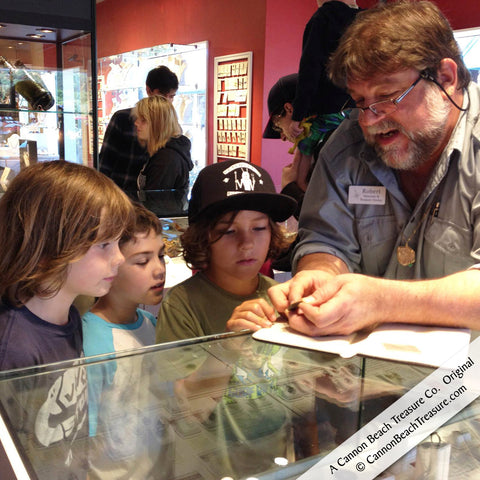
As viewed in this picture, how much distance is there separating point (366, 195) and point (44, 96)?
1932 millimetres

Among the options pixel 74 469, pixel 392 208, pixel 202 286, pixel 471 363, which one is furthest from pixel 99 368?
pixel 392 208

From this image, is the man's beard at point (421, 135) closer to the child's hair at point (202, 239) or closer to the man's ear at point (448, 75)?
the man's ear at point (448, 75)

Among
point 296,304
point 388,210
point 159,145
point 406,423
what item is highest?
point 159,145

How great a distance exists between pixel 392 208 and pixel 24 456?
1.11 meters

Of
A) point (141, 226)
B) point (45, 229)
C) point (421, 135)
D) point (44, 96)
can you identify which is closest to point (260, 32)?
point (44, 96)

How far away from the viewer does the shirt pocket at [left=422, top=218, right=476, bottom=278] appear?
129cm

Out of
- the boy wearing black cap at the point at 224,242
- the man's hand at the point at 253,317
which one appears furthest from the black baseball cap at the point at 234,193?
the man's hand at the point at 253,317

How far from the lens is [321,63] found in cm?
244

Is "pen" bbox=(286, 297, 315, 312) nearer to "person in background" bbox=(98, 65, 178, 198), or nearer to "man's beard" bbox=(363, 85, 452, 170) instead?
"man's beard" bbox=(363, 85, 452, 170)

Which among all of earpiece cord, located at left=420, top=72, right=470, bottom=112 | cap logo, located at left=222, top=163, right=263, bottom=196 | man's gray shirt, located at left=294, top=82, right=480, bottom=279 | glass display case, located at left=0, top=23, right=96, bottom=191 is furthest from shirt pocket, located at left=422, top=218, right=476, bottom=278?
glass display case, located at left=0, top=23, right=96, bottom=191

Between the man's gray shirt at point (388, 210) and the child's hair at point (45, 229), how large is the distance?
0.55 metres

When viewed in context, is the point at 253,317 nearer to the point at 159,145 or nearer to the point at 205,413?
the point at 205,413

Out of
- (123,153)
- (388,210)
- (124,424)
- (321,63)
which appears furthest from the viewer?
(123,153)

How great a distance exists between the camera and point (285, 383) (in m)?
0.82
